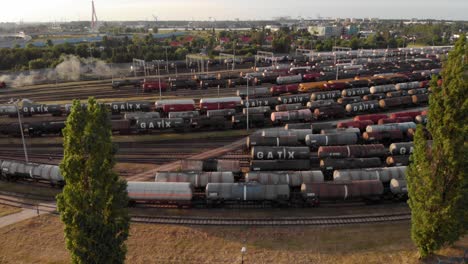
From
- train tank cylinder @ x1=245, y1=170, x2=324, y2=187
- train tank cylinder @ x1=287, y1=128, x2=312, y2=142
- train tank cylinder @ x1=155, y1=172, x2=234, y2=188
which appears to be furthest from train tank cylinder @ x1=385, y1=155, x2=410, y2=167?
train tank cylinder @ x1=155, y1=172, x2=234, y2=188

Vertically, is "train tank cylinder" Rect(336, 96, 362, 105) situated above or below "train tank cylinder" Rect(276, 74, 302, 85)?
below

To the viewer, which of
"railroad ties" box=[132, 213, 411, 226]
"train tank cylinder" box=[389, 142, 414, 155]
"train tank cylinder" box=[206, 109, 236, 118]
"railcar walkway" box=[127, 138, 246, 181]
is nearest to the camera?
"railroad ties" box=[132, 213, 411, 226]

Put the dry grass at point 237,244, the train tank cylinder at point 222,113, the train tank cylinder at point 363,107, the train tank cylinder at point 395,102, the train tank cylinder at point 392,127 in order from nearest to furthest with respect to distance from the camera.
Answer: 1. the dry grass at point 237,244
2. the train tank cylinder at point 392,127
3. the train tank cylinder at point 222,113
4. the train tank cylinder at point 363,107
5. the train tank cylinder at point 395,102

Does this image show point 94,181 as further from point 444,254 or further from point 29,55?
point 29,55

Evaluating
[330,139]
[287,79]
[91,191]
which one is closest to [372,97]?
[287,79]

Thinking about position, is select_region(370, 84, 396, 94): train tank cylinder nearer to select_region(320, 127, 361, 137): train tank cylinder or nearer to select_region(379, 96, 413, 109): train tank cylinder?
select_region(379, 96, 413, 109): train tank cylinder

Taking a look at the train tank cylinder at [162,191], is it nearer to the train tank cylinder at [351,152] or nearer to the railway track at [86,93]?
the train tank cylinder at [351,152]

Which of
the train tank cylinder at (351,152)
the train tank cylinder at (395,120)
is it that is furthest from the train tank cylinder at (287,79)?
the train tank cylinder at (351,152)
